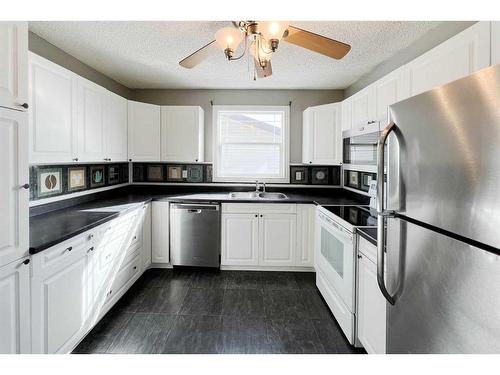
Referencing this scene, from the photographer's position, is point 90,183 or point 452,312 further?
point 90,183

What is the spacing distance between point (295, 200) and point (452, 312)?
2.41 metres

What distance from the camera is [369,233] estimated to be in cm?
172

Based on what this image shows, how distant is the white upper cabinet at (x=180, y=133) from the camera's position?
11.6 feet

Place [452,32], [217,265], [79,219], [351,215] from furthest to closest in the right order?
[217,265], [351,215], [79,219], [452,32]

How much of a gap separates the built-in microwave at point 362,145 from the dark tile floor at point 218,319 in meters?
1.39

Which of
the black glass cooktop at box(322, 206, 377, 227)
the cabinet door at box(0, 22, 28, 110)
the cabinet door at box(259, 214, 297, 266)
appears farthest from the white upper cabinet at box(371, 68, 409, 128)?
the cabinet door at box(0, 22, 28, 110)

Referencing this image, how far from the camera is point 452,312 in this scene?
811 mm

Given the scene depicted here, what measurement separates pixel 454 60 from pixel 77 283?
2584mm

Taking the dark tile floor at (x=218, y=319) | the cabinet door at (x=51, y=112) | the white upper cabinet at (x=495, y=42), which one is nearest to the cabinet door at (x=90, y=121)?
the cabinet door at (x=51, y=112)

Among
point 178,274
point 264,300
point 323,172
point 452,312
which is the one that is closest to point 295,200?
point 323,172

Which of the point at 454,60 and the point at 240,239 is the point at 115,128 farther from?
the point at 454,60

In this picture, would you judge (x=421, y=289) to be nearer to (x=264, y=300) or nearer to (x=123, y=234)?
(x=264, y=300)

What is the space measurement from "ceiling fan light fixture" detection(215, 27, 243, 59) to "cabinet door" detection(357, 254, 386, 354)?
1559 mm

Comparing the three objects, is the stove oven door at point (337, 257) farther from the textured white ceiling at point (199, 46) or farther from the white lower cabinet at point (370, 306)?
the textured white ceiling at point (199, 46)
